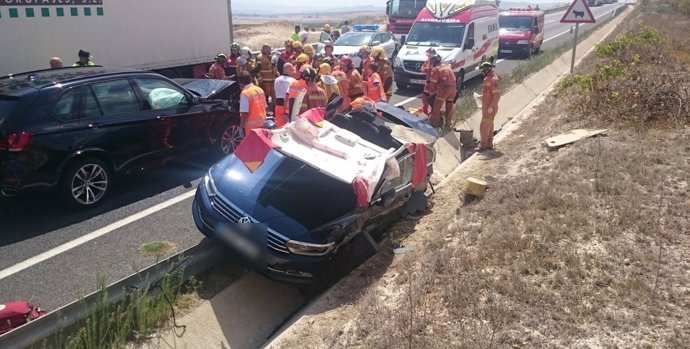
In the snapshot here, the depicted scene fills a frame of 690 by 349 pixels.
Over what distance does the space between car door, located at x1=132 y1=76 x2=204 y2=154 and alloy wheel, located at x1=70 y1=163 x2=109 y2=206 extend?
0.98 metres

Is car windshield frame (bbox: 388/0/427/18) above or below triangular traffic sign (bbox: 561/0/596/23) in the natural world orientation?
above

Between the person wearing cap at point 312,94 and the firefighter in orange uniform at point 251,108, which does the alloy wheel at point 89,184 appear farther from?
the person wearing cap at point 312,94

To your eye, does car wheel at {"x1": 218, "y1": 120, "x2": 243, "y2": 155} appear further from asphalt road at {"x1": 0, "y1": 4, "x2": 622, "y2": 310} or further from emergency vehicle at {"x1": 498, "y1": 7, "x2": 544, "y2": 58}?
emergency vehicle at {"x1": 498, "y1": 7, "x2": 544, "y2": 58}

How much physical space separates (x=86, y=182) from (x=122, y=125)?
86 cm

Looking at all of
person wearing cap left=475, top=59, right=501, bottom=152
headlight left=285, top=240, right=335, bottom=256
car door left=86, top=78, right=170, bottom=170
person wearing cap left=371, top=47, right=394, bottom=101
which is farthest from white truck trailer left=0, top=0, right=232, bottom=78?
headlight left=285, top=240, right=335, bottom=256

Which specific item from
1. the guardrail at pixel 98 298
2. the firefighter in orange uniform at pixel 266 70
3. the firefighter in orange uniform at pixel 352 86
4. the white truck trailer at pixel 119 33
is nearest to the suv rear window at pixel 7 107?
the guardrail at pixel 98 298

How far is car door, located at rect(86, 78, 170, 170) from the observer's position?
6824mm

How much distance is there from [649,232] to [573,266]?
110 centimetres

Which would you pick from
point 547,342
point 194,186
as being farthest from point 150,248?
point 547,342

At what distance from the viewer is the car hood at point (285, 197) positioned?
5.16m

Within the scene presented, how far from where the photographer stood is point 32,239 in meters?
6.09

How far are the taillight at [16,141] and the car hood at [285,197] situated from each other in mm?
2116

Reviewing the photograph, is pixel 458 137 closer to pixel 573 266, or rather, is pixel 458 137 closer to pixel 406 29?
pixel 573 266

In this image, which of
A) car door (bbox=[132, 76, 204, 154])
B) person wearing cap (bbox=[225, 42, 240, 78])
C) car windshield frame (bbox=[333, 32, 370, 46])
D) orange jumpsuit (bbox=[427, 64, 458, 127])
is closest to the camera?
car door (bbox=[132, 76, 204, 154])
